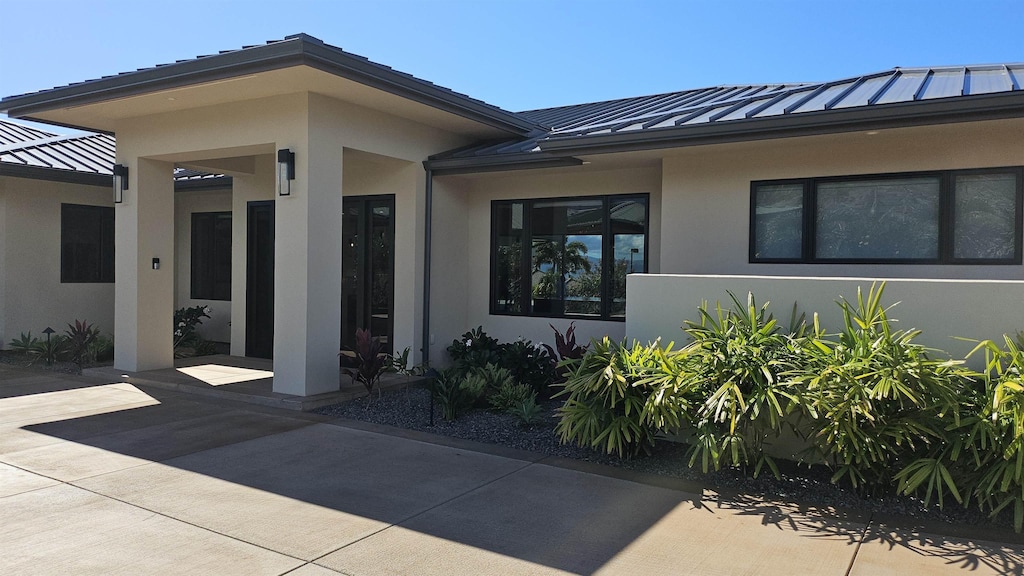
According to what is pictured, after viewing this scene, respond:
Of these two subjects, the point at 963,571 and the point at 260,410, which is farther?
the point at 260,410

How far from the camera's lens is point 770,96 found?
9.56m

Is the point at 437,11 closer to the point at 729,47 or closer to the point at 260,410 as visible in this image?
the point at 260,410

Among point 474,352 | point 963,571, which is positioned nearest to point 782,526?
point 963,571

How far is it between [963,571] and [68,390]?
390 inches

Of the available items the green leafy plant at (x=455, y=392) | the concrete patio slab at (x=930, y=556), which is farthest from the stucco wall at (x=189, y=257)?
the concrete patio slab at (x=930, y=556)

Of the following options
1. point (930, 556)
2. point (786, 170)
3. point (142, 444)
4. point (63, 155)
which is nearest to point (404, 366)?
point (142, 444)

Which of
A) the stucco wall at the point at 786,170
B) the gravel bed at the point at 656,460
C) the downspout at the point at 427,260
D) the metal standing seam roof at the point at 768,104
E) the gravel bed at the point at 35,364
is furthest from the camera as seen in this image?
the gravel bed at the point at 35,364

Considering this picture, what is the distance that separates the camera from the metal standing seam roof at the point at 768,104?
722 cm

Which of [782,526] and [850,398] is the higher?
[850,398]

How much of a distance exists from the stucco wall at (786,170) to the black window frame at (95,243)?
1094 cm

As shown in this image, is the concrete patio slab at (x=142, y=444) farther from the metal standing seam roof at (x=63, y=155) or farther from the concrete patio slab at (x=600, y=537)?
the metal standing seam roof at (x=63, y=155)

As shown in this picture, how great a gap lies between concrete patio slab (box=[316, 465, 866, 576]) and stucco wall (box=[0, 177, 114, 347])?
36.4 feet

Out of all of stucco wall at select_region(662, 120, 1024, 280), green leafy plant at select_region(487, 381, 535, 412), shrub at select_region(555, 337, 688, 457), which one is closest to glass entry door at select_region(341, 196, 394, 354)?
green leafy plant at select_region(487, 381, 535, 412)

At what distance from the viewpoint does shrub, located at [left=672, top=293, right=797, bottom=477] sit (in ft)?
17.9
